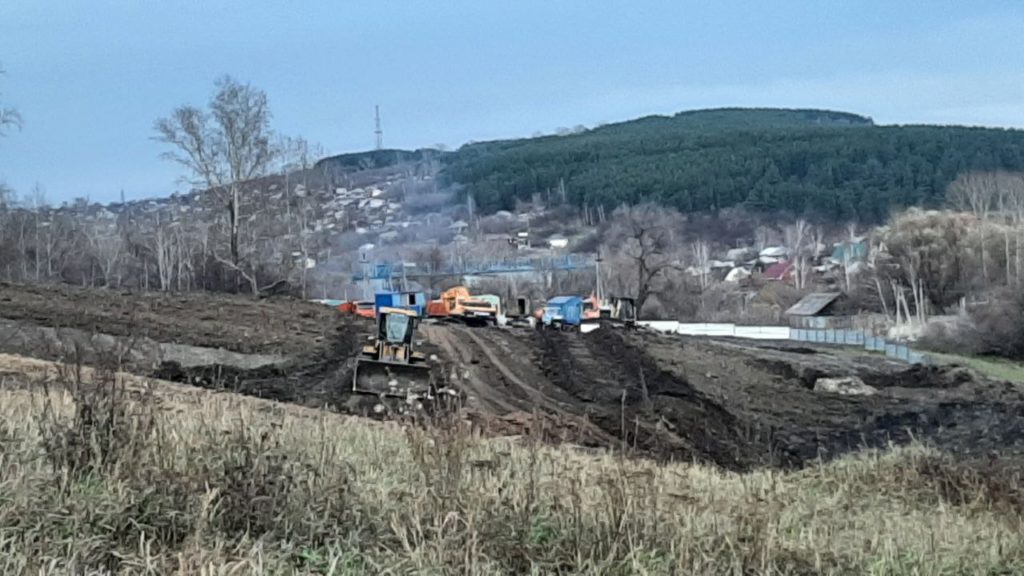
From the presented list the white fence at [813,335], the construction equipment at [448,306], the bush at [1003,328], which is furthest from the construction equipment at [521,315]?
the bush at [1003,328]

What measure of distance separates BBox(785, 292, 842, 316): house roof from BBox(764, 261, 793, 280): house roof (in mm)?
21615

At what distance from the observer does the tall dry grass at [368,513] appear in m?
5.59

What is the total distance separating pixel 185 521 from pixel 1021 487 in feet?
27.5

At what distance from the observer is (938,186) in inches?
4924

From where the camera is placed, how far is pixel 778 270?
11544 centimetres

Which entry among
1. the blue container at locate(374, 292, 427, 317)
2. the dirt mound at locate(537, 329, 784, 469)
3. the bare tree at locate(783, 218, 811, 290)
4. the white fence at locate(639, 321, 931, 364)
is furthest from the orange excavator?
the bare tree at locate(783, 218, 811, 290)

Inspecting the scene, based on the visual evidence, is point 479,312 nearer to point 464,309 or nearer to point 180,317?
point 464,309

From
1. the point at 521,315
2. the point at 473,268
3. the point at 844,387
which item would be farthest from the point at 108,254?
the point at 844,387

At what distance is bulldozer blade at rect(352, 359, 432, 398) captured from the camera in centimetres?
2130

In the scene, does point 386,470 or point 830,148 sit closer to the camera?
point 386,470

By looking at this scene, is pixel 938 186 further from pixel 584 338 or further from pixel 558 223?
pixel 584 338

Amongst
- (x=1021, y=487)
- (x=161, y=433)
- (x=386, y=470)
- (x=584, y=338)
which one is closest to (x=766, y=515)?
(x=386, y=470)

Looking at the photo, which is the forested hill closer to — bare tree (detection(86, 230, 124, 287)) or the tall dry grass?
bare tree (detection(86, 230, 124, 287))

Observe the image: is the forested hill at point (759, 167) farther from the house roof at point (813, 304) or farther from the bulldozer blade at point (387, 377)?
the bulldozer blade at point (387, 377)
